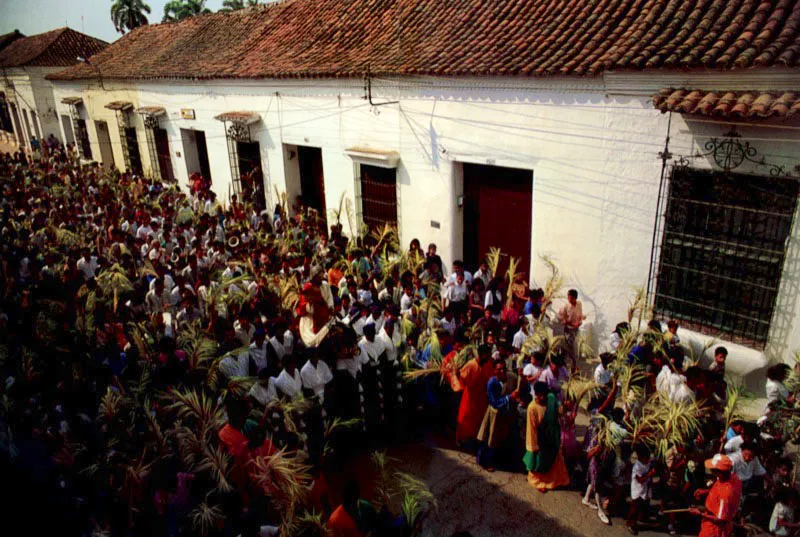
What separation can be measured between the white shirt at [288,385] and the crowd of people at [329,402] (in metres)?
0.01

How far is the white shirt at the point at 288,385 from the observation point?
Answer: 6051 millimetres

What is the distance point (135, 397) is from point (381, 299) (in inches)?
140

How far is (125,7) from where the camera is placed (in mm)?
42156

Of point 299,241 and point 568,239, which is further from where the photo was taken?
point 299,241

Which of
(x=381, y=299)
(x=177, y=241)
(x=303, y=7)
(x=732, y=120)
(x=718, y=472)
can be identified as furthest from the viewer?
(x=303, y=7)

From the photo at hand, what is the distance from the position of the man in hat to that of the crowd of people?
0.02m

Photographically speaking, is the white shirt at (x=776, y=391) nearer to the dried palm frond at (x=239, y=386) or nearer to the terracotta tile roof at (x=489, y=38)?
the terracotta tile roof at (x=489, y=38)

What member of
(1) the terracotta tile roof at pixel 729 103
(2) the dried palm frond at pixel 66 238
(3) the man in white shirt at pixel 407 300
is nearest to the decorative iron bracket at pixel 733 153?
(1) the terracotta tile roof at pixel 729 103

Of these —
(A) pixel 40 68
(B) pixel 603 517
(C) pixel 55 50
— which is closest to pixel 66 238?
(B) pixel 603 517

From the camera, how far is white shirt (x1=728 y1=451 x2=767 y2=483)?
5.14 meters

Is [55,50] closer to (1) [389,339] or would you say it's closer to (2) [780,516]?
(1) [389,339]

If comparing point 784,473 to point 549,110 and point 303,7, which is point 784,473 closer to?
point 549,110

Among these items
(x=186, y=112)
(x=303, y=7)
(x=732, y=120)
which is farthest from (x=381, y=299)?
(x=186, y=112)

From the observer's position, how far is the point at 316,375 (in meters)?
6.17
